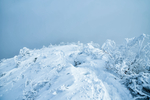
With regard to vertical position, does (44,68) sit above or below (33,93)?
above

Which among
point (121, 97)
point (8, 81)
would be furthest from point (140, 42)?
point (8, 81)

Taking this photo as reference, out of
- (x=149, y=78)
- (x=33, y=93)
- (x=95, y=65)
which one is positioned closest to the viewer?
(x=149, y=78)

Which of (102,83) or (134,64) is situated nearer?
(102,83)

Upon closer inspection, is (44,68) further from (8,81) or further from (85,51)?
(85,51)

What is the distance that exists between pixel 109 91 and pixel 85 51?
143 inches

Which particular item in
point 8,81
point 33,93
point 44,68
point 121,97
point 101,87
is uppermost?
point 8,81

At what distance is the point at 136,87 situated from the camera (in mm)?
2322

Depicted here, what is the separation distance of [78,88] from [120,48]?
3737mm

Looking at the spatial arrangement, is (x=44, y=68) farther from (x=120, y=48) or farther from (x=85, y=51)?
(x=120, y=48)

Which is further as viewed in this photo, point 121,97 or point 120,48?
point 120,48

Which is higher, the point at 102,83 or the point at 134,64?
the point at 134,64

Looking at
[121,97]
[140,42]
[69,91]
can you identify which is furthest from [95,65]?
[140,42]

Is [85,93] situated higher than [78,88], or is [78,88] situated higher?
[78,88]

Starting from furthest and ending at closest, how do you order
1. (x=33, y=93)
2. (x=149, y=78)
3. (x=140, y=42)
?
(x=140, y=42) < (x=33, y=93) < (x=149, y=78)
